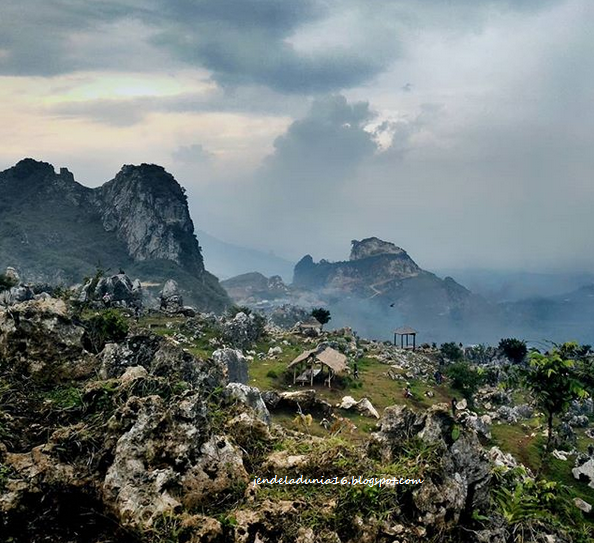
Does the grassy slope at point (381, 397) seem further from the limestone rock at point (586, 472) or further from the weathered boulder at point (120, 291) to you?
the weathered boulder at point (120, 291)

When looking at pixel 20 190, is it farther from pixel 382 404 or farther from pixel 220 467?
pixel 220 467

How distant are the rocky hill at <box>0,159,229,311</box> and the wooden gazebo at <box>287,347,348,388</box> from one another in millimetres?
115786

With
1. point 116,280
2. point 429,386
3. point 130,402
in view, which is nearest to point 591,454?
point 429,386

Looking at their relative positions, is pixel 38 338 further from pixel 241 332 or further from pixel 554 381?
pixel 241 332

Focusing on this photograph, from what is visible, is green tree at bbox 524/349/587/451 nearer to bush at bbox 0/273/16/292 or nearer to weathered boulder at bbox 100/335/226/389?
weathered boulder at bbox 100/335/226/389

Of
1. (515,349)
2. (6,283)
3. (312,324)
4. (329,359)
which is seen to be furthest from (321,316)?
(6,283)

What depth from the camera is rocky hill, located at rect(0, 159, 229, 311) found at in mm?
163750

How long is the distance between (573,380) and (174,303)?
5946cm

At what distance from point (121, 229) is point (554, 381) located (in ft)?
644

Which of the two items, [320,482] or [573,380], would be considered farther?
[573,380]

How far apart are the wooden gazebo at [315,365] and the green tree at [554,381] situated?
76.6 feet

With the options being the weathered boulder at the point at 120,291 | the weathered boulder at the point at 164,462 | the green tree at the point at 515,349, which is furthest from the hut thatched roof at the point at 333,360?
the weathered boulder at the point at 120,291

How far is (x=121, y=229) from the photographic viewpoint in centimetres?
19138

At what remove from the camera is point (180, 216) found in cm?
19438
